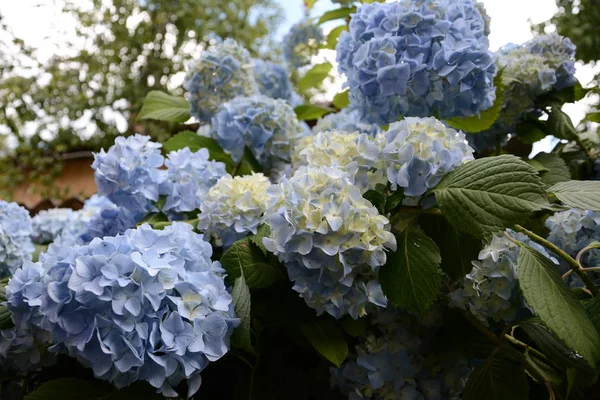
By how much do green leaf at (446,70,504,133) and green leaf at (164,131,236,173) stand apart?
0.37 metres

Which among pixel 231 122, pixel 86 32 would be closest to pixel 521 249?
pixel 231 122

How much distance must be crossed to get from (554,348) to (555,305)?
9cm

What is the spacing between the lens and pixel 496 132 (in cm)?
87

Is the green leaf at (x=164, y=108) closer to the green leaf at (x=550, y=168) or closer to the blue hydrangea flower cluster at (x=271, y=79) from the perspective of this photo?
the blue hydrangea flower cluster at (x=271, y=79)

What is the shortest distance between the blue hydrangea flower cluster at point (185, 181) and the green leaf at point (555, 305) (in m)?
0.42

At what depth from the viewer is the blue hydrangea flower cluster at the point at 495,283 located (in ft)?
1.81

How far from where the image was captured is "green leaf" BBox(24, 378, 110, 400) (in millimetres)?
511

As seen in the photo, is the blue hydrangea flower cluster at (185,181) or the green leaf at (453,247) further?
the blue hydrangea flower cluster at (185,181)

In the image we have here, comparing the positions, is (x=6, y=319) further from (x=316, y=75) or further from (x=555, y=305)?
(x=316, y=75)

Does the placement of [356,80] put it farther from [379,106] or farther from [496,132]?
[496,132]

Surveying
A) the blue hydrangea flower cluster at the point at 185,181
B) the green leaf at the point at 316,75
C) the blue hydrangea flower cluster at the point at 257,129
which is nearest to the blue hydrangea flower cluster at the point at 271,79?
the green leaf at the point at 316,75

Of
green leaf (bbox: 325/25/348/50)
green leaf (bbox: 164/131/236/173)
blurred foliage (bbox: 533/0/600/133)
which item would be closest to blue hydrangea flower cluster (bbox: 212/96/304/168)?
green leaf (bbox: 164/131/236/173)

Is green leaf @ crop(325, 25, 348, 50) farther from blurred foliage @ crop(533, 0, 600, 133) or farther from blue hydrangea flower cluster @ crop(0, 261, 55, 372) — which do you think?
blue hydrangea flower cluster @ crop(0, 261, 55, 372)

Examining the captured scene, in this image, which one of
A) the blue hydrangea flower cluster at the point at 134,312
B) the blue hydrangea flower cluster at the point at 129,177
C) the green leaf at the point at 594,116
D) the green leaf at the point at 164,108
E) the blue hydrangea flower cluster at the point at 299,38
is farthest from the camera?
the blue hydrangea flower cluster at the point at 299,38
